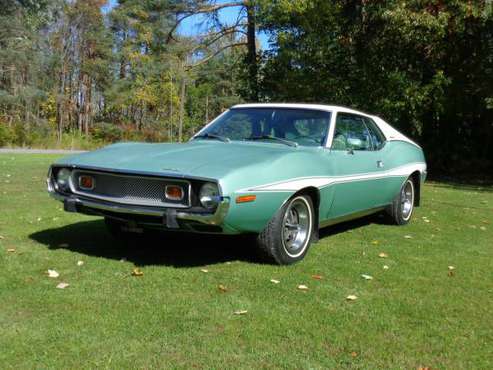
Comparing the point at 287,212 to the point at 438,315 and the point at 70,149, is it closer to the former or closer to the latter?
the point at 438,315

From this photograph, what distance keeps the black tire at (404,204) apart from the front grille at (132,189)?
3688mm

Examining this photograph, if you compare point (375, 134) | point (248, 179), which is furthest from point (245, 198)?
point (375, 134)

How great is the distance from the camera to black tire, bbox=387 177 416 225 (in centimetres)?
737

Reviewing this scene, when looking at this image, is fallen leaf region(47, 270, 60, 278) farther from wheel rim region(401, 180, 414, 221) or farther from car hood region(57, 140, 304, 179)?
wheel rim region(401, 180, 414, 221)

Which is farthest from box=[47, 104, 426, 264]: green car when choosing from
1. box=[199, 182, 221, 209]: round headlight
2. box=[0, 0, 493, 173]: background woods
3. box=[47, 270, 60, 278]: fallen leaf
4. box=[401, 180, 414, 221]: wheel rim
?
box=[0, 0, 493, 173]: background woods

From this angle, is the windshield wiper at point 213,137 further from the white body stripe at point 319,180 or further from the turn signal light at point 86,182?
the turn signal light at point 86,182

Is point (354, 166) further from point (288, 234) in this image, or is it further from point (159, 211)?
point (159, 211)

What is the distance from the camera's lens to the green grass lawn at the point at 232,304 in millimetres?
3102

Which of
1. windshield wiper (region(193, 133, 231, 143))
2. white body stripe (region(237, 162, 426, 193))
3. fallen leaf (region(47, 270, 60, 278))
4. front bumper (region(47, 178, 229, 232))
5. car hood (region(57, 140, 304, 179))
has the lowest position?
fallen leaf (region(47, 270, 60, 278))

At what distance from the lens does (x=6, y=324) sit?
3383mm

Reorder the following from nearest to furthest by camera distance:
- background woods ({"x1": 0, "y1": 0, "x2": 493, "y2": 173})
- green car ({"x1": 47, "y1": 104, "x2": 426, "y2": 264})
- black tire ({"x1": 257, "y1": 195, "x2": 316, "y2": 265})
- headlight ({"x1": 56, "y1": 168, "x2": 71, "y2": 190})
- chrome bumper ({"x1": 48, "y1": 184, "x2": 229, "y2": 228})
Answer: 1. chrome bumper ({"x1": 48, "y1": 184, "x2": 229, "y2": 228})
2. green car ({"x1": 47, "y1": 104, "x2": 426, "y2": 264})
3. black tire ({"x1": 257, "y1": 195, "x2": 316, "y2": 265})
4. headlight ({"x1": 56, "y1": 168, "x2": 71, "y2": 190})
5. background woods ({"x1": 0, "y1": 0, "x2": 493, "y2": 173})

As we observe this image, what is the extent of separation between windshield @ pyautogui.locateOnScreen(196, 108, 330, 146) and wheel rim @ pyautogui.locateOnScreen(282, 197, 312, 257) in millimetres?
700

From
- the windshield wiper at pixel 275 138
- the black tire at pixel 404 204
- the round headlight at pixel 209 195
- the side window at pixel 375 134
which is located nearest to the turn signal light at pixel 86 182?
the round headlight at pixel 209 195

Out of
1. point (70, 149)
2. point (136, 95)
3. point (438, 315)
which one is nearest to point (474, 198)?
point (438, 315)
